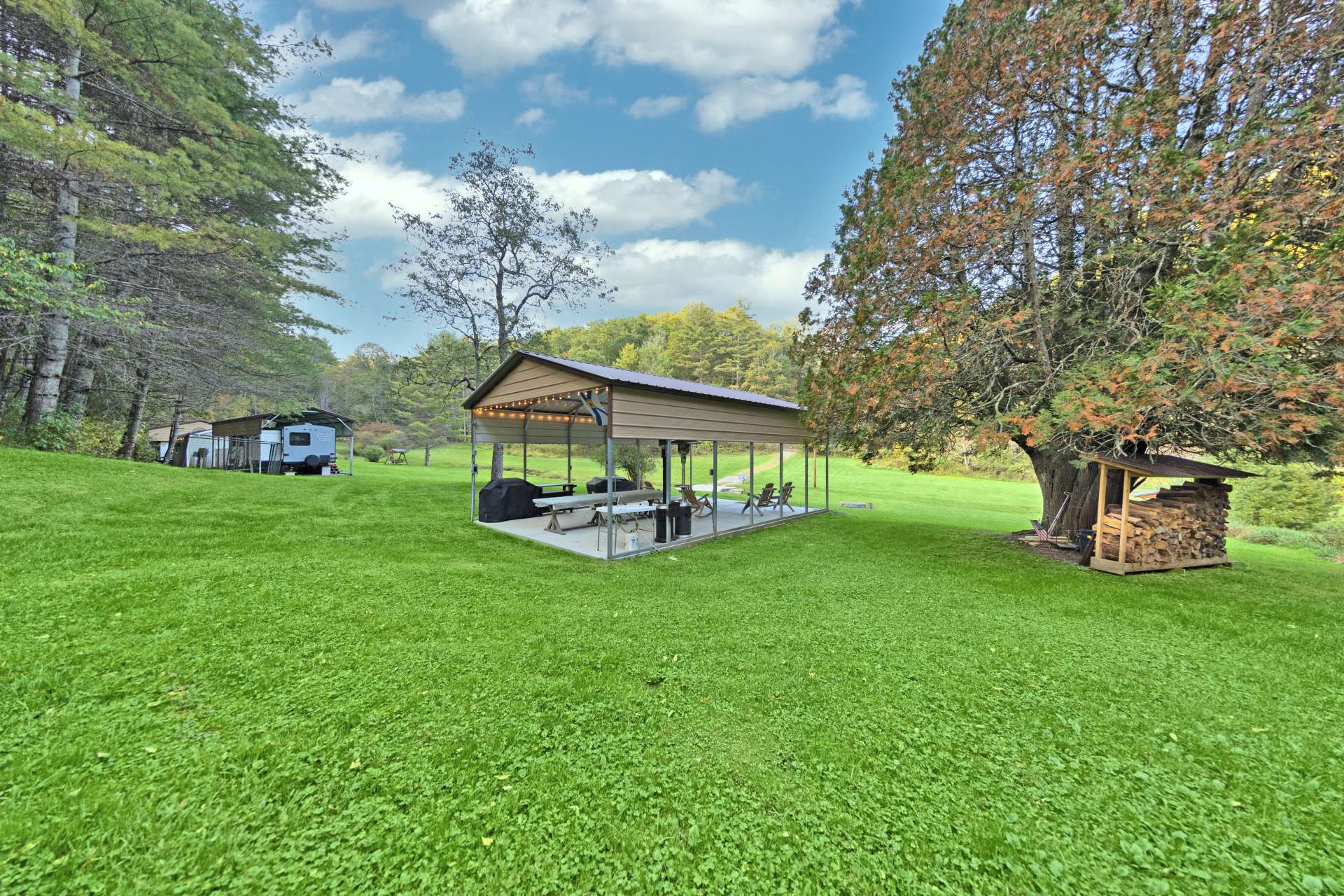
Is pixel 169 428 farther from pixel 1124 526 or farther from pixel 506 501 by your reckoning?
pixel 1124 526

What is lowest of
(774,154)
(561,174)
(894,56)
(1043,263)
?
(1043,263)

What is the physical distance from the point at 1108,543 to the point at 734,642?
6559 millimetres

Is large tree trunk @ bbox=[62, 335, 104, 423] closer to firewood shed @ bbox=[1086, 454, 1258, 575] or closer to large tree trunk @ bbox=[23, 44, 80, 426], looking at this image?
large tree trunk @ bbox=[23, 44, 80, 426]

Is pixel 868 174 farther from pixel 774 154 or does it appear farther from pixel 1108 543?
pixel 774 154

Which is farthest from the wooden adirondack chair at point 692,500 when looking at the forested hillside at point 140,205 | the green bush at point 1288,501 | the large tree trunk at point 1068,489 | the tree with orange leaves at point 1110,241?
the green bush at point 1288,501

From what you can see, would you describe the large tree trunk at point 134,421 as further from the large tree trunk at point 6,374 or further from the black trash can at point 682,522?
the black trash can at point 682,522

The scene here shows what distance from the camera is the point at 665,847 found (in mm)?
2051

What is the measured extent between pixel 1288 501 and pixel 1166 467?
1874cm

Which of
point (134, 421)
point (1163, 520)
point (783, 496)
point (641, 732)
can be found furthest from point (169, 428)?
point (1163, 520)

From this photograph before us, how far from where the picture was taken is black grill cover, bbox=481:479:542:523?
1042 cm

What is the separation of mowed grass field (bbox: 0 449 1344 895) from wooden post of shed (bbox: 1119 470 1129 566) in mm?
917

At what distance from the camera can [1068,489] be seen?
9.09 meters

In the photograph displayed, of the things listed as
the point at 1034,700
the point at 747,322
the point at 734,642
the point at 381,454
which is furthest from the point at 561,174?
the point at 747,322

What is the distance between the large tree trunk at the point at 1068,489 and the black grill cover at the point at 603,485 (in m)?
9.22
